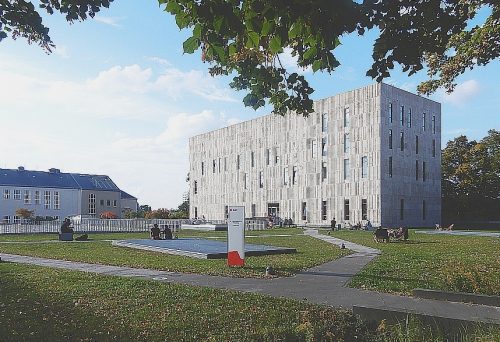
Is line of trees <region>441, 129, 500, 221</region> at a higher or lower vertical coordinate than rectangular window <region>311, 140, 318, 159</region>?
lower

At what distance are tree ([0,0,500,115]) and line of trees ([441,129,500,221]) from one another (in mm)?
63716

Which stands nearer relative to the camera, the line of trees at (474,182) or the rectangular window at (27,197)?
the line of trees at (474,182)

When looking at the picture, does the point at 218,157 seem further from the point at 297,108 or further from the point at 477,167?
the point at 297,108

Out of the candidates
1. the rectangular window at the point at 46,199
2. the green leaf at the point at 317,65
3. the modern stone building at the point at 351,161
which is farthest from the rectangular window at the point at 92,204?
the green leaf at the point at 317,65

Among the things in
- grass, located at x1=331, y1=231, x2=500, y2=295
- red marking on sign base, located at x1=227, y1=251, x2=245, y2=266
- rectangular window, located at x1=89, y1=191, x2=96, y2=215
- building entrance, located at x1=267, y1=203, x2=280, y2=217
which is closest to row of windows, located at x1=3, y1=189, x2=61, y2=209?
rectangular window, located at x1=89, y1=191, x2=96, y2=215

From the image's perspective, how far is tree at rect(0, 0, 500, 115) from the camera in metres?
6.43

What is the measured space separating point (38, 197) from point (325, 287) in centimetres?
8017

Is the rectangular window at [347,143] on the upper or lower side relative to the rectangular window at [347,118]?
lower

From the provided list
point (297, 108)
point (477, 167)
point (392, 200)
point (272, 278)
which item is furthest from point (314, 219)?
point (297, 108)

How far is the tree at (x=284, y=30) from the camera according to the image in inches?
253

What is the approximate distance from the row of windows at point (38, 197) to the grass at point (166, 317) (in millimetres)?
74855

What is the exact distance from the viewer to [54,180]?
85.8m

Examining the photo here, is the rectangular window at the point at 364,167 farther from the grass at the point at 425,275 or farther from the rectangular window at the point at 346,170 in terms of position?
the grass at the point at 425,275

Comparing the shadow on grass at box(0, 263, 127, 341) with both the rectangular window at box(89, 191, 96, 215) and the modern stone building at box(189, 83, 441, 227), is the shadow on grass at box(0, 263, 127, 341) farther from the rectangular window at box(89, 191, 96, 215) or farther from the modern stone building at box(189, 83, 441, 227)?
the rectangular window at box(89, 191, 96, 215)
